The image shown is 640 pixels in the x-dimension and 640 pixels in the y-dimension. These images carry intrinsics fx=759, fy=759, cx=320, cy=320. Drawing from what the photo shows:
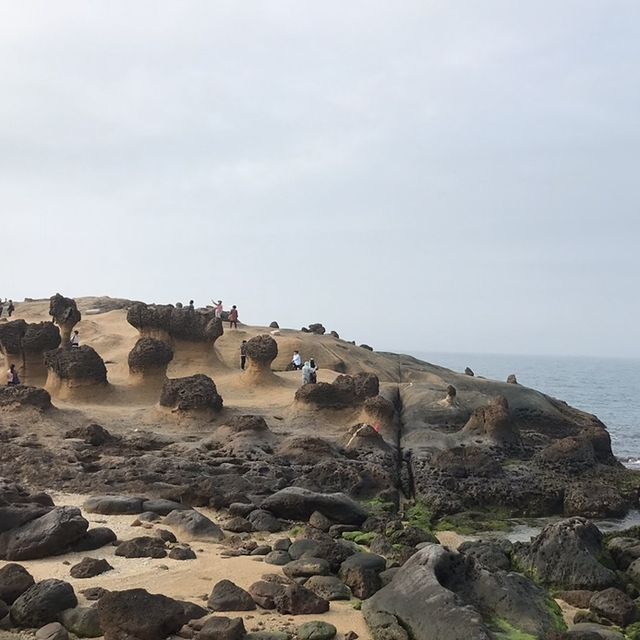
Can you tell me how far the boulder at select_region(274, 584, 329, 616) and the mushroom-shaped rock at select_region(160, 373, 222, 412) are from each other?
8.59 meters

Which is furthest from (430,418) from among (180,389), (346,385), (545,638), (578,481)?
(545,638)

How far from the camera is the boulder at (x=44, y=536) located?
Answer: 795 cm

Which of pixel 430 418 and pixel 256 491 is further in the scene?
pixel 430 418

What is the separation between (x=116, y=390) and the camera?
17484 mm

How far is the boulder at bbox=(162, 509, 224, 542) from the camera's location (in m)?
9.14

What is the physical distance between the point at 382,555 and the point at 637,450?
73.4 feet

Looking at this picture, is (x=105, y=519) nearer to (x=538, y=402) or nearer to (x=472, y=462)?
(x=472, y=462)

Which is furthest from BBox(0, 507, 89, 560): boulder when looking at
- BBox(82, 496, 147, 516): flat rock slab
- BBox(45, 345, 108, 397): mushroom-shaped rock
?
BBox(45, 345, 108, 397): mushroom-shaped rock

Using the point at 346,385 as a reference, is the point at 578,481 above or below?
below

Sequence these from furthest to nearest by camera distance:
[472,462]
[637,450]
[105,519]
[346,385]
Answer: [637,450] < [346,385] < [472,462] < [105,519]

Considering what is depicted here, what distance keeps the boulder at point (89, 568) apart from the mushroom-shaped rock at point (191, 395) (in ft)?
24.5

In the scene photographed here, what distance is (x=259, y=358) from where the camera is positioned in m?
18.9

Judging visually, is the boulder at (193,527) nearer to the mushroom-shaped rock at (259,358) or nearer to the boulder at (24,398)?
the boulder at (24,398)

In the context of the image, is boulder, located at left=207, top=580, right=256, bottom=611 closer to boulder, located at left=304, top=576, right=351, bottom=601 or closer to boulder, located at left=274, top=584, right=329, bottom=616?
boulder, located at left=274, top=584, right=329, bottom=616
